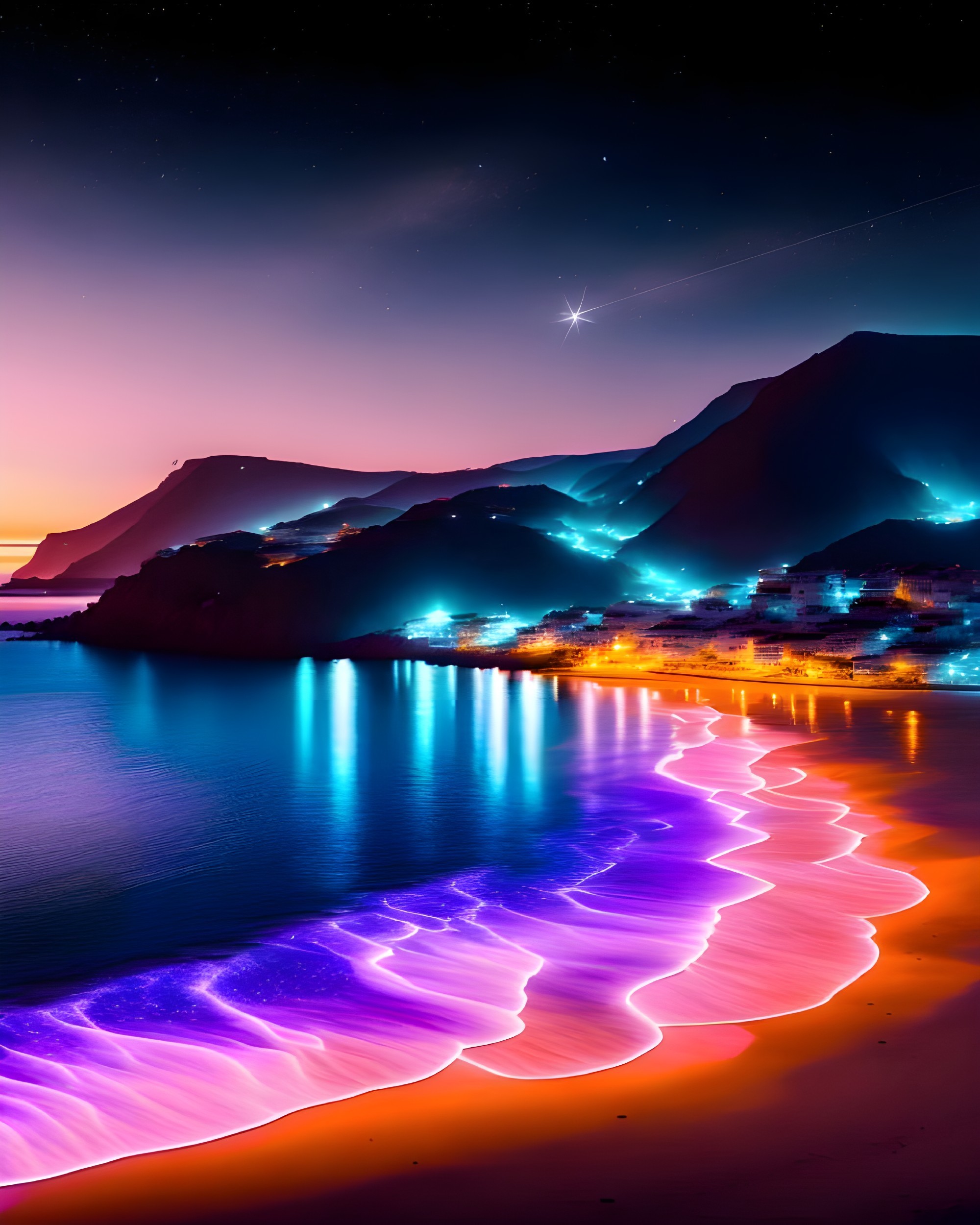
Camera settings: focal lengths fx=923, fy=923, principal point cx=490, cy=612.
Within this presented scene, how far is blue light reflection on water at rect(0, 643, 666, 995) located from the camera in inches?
531

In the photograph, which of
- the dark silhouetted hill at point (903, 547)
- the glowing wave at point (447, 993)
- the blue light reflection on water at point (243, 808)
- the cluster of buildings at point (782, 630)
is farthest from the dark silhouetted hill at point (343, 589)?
the glowing wave at point (447, 993)

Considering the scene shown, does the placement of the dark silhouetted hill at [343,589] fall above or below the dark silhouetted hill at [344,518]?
below

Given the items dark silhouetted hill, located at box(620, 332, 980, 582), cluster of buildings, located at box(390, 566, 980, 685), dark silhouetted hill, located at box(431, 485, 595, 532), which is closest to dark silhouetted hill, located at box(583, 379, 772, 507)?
dark silhouetted hill, located at box(431, 485, 595, 532)

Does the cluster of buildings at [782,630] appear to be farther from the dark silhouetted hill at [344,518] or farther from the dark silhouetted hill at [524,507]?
the dark silhouetted hill at [344,518]

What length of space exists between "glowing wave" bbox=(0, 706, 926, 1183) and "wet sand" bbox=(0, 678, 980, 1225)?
1.22 ft

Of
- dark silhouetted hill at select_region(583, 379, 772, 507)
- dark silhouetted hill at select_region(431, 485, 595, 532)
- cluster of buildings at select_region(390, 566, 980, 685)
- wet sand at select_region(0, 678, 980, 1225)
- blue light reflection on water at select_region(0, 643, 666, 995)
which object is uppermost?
dark silhouetted hill at select_region(583, 379, 772, 507)

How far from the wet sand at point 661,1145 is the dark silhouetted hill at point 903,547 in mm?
88202

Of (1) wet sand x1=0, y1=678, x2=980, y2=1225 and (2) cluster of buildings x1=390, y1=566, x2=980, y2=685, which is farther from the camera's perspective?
(2) cluster of buildings x1=390, y1=566, x2=980, y2=685

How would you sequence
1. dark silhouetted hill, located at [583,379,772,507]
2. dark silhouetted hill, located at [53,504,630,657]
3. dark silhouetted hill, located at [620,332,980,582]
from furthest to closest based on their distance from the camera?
dark silhouetted hill, located at [583,379,772,507] < dark silhouetted hill, located at [620,332,980,582] < dark silhouetted hill, located at [53,504,630,657]

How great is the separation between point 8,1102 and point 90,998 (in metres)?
2.71

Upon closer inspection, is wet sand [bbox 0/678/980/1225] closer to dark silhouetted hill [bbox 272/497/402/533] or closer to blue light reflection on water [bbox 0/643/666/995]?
blue light reflection on water [bbox 0/643/666/995]

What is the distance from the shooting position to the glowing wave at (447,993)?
24.6ft

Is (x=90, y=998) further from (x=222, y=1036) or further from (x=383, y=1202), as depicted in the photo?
(x=383, y=1202)

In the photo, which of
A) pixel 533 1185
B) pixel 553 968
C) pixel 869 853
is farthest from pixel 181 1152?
pixel 869 853
